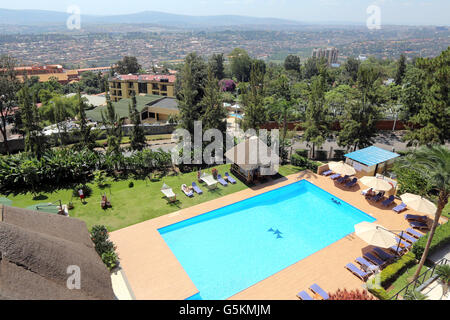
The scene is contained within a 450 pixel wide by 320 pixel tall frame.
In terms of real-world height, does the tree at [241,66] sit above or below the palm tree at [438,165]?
above

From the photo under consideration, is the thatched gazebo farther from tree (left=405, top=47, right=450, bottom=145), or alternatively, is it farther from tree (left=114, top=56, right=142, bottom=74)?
tree (left=114, top=56, right=142, bottom=74)

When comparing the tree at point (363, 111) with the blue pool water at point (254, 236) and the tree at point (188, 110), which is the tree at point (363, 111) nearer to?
the blue pool water at point (254, 236)

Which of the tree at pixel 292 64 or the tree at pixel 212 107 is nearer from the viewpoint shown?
the tree at pixel 212 107

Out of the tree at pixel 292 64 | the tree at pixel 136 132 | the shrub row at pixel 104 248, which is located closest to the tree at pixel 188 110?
the tree at pixel 136 132

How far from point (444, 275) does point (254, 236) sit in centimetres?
919

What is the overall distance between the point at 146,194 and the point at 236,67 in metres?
Answer: 76.0

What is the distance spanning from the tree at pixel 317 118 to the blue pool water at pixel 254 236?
5995 mm

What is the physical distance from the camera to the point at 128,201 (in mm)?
19953

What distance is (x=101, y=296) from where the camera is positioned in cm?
992

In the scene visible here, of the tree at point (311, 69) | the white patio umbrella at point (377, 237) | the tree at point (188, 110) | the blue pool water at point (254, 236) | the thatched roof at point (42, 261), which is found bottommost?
the blue pool water at point (254, 236)

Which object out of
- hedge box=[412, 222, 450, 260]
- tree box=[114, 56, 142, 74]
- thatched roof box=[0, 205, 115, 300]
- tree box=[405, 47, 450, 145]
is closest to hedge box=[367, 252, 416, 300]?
hedge box=[412, 222, 450, 260]

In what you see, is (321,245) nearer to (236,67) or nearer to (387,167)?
(387,167)

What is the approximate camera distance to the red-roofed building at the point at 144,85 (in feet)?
214

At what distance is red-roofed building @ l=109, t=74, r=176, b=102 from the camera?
65375mm
